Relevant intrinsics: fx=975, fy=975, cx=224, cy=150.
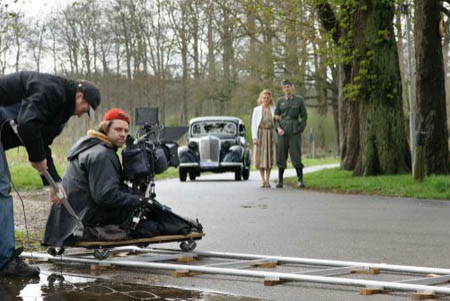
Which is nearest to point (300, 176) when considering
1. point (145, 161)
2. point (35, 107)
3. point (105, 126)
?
point (145, 161)

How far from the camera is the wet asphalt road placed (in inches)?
282

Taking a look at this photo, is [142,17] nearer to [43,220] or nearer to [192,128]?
[192,128]

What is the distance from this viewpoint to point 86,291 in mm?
6941

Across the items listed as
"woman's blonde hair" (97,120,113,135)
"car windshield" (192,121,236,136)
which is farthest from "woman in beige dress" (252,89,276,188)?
"woman's blonde hair" (97,120,113,135)

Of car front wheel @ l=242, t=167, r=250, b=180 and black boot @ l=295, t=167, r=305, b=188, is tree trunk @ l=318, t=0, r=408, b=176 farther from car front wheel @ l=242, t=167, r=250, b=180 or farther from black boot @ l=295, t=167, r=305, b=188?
car front wheel @ l=242, t=167, r=250, b=180

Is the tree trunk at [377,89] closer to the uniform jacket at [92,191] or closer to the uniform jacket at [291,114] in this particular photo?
the uniform jacket at [291,114]

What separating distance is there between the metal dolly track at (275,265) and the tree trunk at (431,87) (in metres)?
11.9

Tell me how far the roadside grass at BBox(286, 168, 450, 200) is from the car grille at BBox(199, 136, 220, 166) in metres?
6.25

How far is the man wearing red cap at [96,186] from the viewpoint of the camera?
27.3 ft

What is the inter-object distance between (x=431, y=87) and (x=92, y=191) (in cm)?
1299

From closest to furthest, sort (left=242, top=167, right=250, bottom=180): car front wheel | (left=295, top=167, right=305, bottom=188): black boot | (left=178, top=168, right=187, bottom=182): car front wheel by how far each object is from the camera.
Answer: (left=295, top=167, right=305, bottom=188): black boot, (left=178, top=168, right=187, bottom=182): car front wheel, (left=242, top=167, right=250, bottom=180): car front wheel

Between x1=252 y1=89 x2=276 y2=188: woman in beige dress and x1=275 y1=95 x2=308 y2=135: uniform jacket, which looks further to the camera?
x1=252 y1=89 x2=276 y2=188: woman in beige dress

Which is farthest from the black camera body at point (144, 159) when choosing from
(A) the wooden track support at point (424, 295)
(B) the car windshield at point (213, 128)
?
(B) the car windshield at point (213, 128)

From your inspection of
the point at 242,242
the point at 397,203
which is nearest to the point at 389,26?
the point at 397,203
